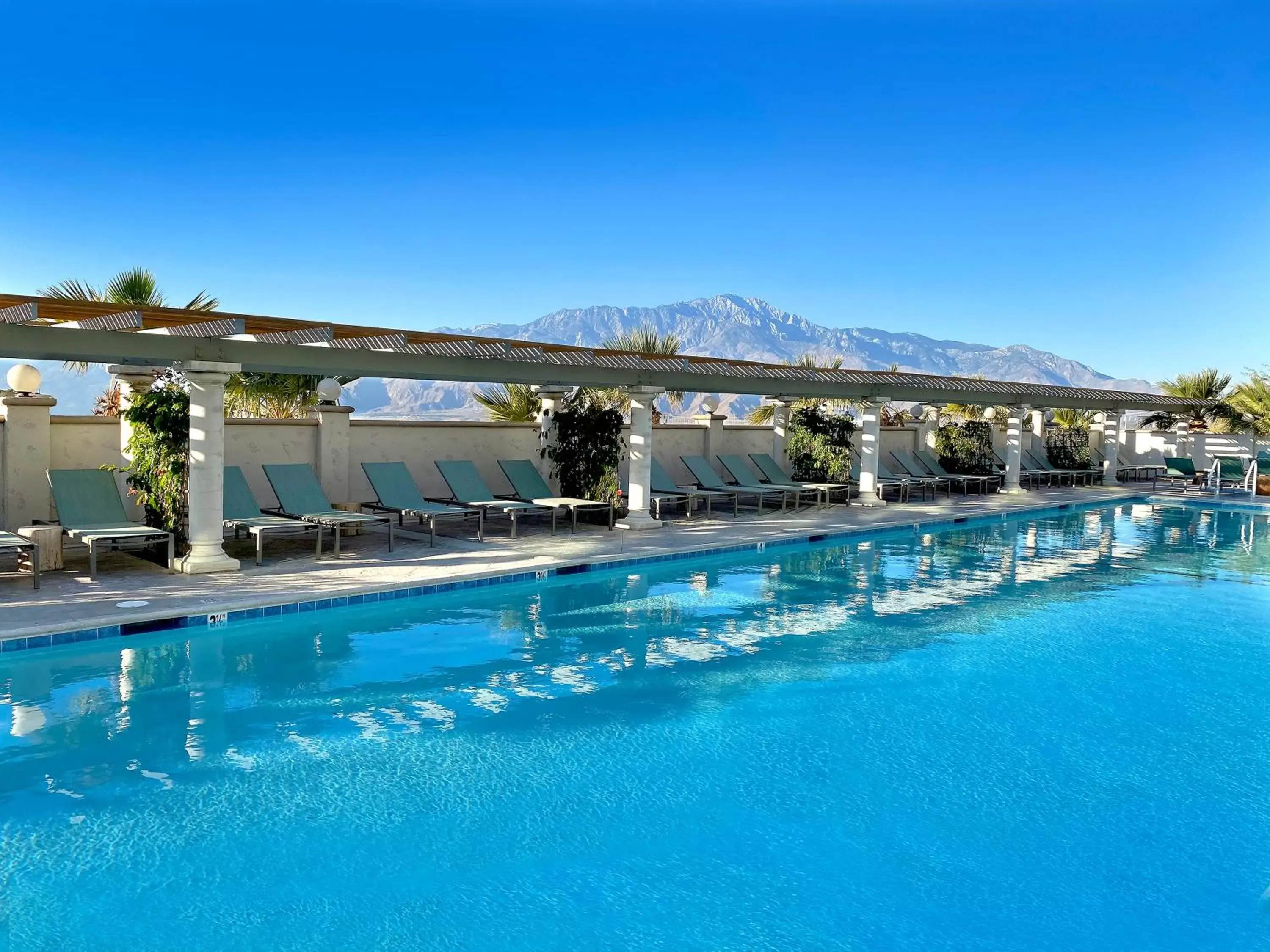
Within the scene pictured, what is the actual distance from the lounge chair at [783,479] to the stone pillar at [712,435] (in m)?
0.70

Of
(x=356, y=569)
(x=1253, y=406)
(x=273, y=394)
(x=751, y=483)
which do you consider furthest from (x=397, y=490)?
(x=1253, y=406)

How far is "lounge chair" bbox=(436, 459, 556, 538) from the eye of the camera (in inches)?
475

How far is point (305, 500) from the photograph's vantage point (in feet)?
35.2

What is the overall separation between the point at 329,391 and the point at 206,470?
3584mm

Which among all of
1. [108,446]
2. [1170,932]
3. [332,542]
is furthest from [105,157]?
[1170,932]

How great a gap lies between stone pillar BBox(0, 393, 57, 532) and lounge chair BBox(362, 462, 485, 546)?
3.36 metres

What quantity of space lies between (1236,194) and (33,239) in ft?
126

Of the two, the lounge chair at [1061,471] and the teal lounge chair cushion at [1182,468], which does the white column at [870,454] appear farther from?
the teal lounge chair cushion at [1182,468]

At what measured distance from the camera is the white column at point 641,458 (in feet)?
43.0

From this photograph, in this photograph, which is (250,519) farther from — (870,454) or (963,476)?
(963,476)

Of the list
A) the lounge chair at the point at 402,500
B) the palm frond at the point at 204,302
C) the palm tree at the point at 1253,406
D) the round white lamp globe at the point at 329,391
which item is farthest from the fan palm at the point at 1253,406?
the palm frond at the point at 204,302

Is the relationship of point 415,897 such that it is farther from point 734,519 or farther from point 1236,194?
point 1236,194

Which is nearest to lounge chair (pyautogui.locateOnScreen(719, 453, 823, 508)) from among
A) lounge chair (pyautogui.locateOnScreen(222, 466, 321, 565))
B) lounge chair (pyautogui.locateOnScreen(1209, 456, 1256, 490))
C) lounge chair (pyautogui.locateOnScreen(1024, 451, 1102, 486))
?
lounge chair (pyautogui.locateOnScreen(222, 466, 321, 565))

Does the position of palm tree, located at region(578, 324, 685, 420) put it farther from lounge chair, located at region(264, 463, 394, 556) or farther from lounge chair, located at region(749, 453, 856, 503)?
lounge chair, located at region(264, 463, 394, 556)
